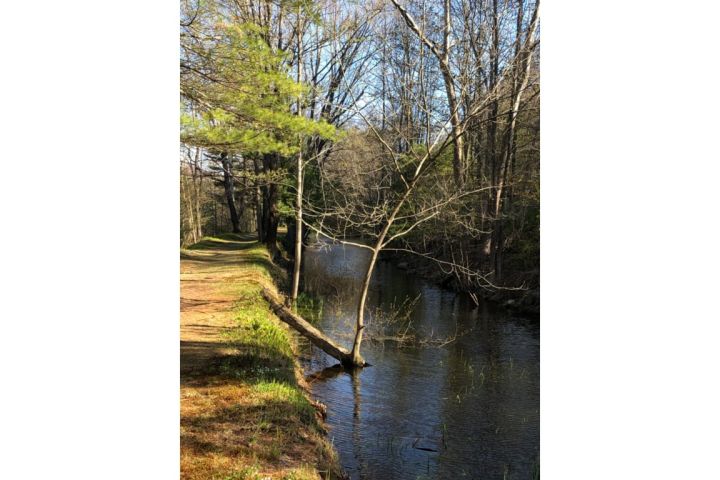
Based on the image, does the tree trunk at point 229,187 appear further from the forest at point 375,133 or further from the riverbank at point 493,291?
the riverbank at point 493,291

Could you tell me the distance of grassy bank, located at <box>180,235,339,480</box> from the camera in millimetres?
2555

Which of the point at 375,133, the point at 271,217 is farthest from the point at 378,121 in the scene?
the point at 271,217

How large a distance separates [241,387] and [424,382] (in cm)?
127

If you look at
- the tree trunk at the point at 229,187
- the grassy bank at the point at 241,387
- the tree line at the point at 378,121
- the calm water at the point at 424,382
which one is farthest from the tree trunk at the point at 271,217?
the calm water at the point at 424,382

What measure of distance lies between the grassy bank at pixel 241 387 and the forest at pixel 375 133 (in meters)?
0.51

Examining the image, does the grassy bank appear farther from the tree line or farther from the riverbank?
the riverbank

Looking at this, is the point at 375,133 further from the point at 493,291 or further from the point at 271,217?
the point at 493,291

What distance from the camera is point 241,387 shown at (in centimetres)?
315

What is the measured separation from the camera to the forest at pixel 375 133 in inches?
127

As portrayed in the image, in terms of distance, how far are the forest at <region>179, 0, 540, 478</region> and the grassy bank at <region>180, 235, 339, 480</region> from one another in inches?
20.1
